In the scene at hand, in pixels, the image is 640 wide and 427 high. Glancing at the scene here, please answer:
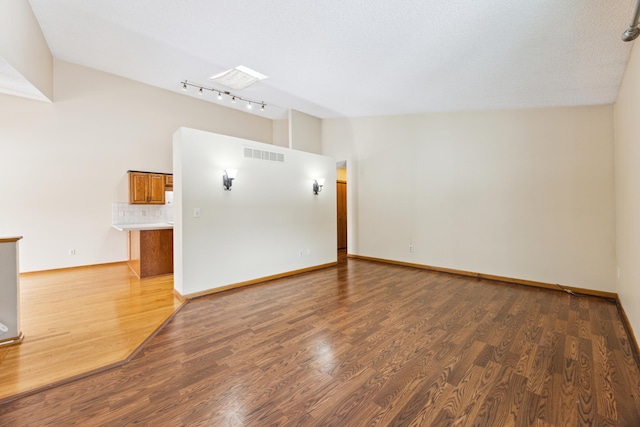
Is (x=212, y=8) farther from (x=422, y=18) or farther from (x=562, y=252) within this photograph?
(x=562, y=252)

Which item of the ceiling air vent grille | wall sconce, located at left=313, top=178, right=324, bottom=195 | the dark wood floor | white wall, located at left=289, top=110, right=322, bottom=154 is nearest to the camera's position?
the dark wood floor

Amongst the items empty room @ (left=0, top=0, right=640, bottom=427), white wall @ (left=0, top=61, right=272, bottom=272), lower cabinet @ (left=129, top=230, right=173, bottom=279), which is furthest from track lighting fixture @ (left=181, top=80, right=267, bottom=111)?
lower cabinet @ (left=129, top=230, right=173, bottom=279)

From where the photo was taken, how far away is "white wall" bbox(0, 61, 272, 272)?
5.11 meters

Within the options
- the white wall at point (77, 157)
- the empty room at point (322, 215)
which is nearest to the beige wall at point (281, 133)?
the empty room at point (322, 215)

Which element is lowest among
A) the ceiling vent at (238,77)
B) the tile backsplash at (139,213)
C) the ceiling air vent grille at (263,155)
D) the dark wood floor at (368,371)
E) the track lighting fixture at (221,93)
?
the dark wood floor at (368,371)

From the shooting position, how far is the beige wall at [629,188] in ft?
8.34

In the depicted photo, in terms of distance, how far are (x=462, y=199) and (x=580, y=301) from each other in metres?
2.21

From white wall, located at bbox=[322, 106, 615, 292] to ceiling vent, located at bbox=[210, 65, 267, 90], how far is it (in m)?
2.72

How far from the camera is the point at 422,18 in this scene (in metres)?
2.68

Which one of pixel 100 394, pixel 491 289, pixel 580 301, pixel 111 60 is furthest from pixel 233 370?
pixel 111 60

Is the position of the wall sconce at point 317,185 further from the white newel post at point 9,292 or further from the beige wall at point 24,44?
the beige wall at point 24,44

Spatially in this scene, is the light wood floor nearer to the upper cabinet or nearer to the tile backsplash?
the tile backsplash

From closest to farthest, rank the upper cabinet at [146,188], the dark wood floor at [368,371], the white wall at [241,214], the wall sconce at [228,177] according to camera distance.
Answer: the dark wood floor at [368,371], the white wall at [241,214], the wall sconce at [228,177], the upper cabinet at [146,188]

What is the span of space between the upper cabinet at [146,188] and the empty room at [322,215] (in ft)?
0.13
